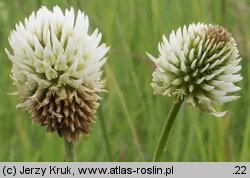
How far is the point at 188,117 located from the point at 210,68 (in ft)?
5.13

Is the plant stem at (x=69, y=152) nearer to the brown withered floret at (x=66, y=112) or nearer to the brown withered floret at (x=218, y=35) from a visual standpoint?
the brown withered floret at (x=66, y=112)

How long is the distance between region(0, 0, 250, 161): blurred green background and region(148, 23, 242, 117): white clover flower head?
2.34 feet

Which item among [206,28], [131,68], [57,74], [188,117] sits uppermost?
[131,68]

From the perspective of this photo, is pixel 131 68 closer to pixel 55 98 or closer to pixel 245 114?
pixel 245 114

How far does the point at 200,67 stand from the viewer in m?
1.92

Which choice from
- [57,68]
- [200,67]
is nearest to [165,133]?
[200,67]

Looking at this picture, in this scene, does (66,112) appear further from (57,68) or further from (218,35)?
(218,35)

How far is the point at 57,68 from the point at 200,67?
1.51 feet

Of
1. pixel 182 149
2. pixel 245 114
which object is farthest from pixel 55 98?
pixel 245 114

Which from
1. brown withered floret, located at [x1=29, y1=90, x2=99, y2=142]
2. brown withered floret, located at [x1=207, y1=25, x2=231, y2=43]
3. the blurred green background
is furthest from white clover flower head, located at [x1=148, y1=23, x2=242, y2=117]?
the blurred green background

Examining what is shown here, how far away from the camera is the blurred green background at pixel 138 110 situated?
115 inches

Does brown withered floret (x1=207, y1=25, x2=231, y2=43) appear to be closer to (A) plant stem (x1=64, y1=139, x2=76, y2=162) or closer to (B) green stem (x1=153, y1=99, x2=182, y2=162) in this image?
(B) green stem (x1=153, y1=99, x2=182, y2=162)

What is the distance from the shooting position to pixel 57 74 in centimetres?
173

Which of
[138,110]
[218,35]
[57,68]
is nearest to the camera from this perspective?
[57,68]
